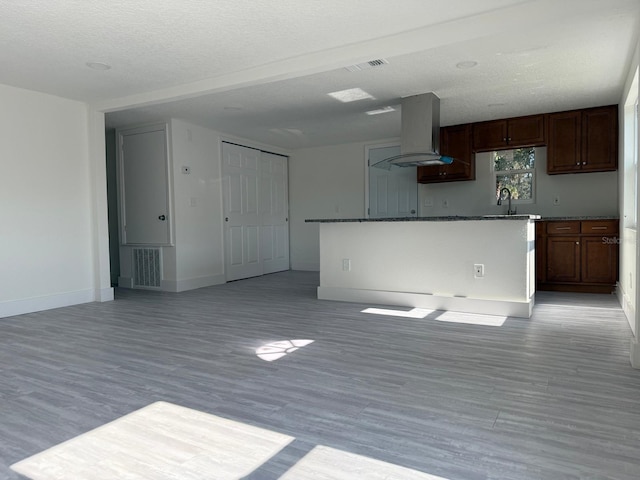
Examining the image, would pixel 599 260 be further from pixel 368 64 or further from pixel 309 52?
pixel 309 52

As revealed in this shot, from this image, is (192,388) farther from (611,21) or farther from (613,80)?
(613,80)

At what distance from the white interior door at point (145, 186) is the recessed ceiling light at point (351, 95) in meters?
2.49

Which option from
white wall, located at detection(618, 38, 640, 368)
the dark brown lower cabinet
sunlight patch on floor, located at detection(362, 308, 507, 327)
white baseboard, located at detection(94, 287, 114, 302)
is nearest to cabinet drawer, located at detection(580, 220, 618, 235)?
the dark brown lower cabinet

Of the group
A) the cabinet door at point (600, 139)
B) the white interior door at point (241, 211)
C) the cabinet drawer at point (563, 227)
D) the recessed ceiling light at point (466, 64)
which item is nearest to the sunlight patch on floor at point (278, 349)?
the recessed ceiling light at point (466, 64)

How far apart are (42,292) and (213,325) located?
89.6 inches

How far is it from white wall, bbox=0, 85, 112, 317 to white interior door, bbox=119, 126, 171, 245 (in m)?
0.80

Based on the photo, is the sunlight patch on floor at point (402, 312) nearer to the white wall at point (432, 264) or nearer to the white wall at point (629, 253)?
the white wall at point (432, 264)

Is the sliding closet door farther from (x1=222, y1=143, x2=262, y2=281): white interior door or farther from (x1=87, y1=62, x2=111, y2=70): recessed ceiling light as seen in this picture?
(x1=87, y1=62, x2=111, y2=70): recessed ceiling light

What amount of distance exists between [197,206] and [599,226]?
5.22 meters

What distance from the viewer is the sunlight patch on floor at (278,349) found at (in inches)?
113

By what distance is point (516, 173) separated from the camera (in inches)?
244

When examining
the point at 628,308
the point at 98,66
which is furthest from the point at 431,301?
the point at 98,66

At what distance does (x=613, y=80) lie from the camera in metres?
4.36

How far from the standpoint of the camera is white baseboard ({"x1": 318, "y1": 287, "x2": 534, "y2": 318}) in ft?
13.1
